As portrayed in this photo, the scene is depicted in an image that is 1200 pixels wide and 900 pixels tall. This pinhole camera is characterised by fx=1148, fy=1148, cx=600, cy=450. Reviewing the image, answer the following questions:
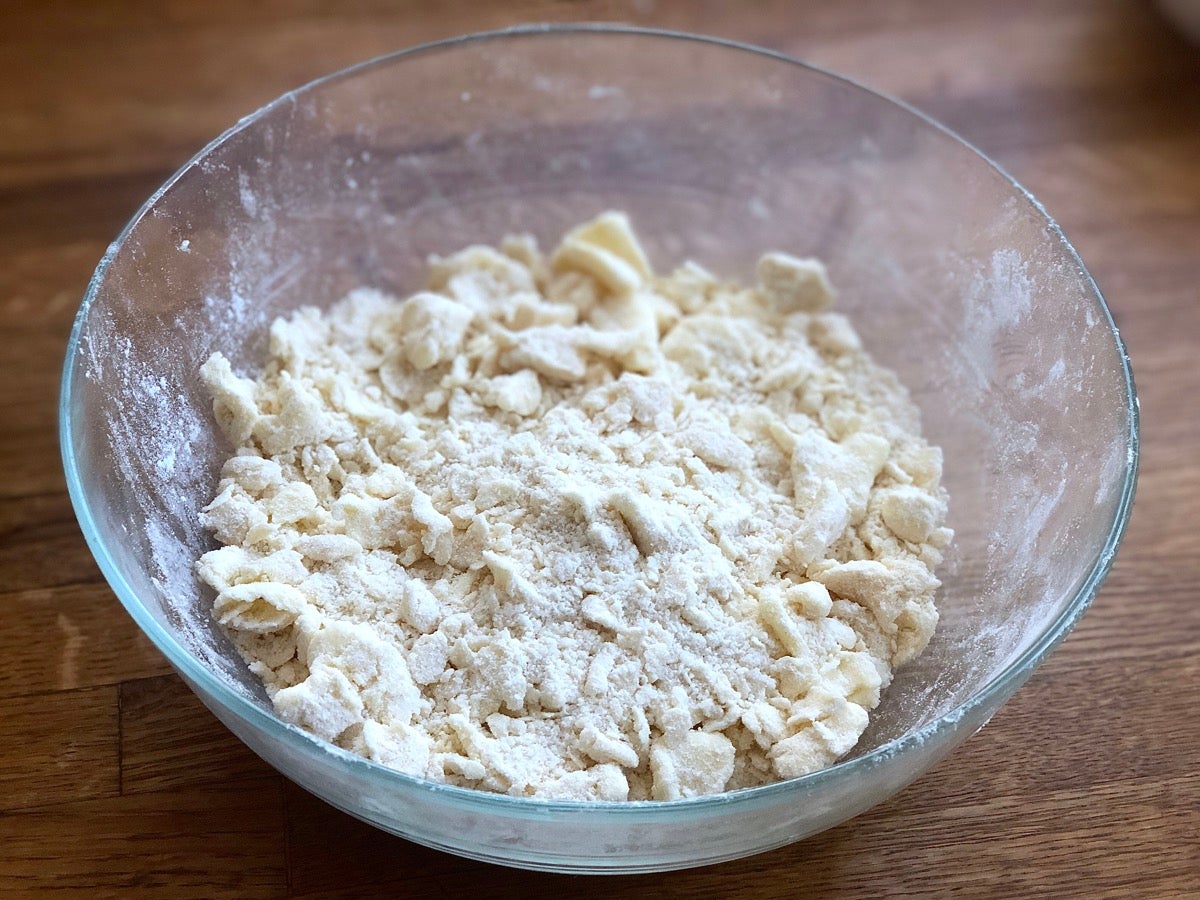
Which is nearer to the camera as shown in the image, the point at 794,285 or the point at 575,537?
the point at 575,537

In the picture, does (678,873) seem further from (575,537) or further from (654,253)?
(654,253)

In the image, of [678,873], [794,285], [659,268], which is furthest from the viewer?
[659,268]

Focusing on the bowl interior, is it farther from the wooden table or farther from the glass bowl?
the wooden table

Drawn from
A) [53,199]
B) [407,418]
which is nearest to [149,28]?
[53,199]

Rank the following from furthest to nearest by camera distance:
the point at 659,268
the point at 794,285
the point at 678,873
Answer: the point at 659,268 < the point at 794,285 < the point at 678,873

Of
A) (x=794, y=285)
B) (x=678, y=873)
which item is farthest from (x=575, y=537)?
(x=794, y=285)

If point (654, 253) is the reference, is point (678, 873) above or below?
below

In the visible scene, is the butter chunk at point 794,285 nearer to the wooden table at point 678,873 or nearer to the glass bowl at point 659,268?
the glass bowl at point 659,268
